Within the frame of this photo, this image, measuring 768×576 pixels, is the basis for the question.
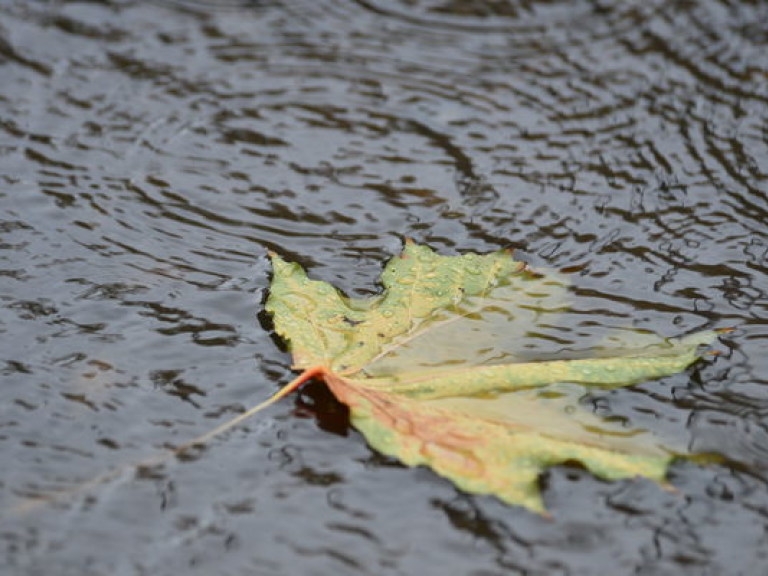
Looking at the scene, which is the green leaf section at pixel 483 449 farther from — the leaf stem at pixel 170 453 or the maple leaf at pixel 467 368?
the leaf stem at pixel 170 453

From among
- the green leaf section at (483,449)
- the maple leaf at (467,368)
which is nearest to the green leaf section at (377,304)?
the maple leaf at (467,368)

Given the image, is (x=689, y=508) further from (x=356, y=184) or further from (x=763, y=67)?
(x=763, y=67)

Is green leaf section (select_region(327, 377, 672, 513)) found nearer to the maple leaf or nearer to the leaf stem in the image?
the maple leaf

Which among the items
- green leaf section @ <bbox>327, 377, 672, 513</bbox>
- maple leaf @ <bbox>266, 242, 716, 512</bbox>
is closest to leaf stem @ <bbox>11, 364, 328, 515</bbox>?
maple leaf @ <bbox>266, 242, 716, 512</bbox>

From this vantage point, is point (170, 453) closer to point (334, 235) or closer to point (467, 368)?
point (467, 368)

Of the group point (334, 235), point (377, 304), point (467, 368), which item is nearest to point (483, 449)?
point (467, 368)
